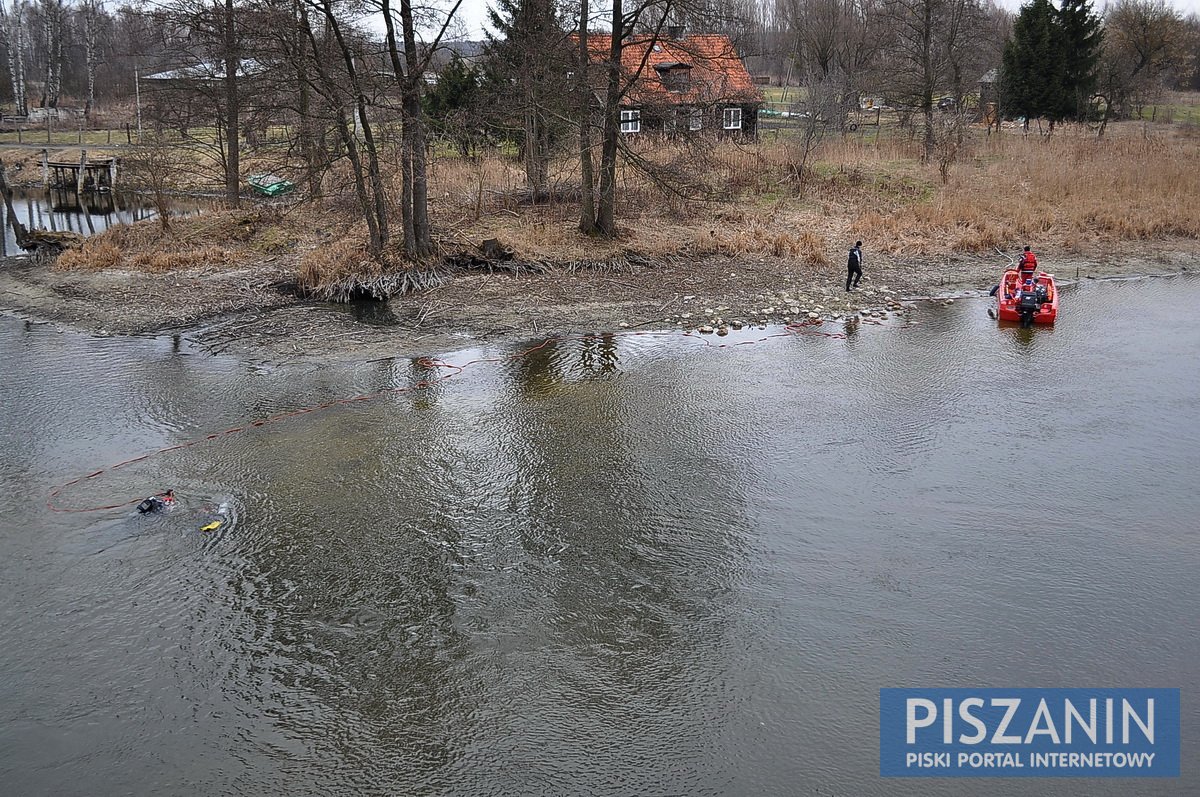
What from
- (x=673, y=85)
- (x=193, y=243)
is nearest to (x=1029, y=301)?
(x=673, y=85)

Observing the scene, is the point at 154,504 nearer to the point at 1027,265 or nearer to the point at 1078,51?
the point at 1027,265

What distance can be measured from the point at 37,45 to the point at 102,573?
252 feet

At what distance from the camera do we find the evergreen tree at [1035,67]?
123 feet

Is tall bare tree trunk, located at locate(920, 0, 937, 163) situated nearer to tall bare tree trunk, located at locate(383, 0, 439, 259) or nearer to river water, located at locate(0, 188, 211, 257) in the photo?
tall bare tree trunk, located at locate(383, 0, 439, 259)

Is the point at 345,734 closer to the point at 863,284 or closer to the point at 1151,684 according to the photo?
the point at 1151,684

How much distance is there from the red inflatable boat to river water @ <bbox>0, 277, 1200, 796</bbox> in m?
2.81

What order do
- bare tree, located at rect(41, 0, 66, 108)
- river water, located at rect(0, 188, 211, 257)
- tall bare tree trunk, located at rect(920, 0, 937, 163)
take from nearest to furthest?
tall bare tree trunk, located at rect(920, 0, 937, 163) → river water, located at rect(0, 188, 211, 257) → bare tree, located at rect(41, 0, 66, 108)

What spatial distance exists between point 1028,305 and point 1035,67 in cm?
2778

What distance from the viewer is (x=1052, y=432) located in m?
11.2

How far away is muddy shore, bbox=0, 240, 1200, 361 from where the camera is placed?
15.6m

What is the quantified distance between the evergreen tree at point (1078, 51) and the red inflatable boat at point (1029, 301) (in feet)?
87.0

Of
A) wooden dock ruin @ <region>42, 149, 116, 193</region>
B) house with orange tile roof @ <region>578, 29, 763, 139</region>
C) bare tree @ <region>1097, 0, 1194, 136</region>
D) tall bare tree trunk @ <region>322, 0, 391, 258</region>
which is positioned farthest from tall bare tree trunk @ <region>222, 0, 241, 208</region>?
bare tree @ <region>1097, 0, 1194, 136</region>

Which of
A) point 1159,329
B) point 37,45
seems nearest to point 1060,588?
point 1159,329

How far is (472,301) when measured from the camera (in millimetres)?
17359
